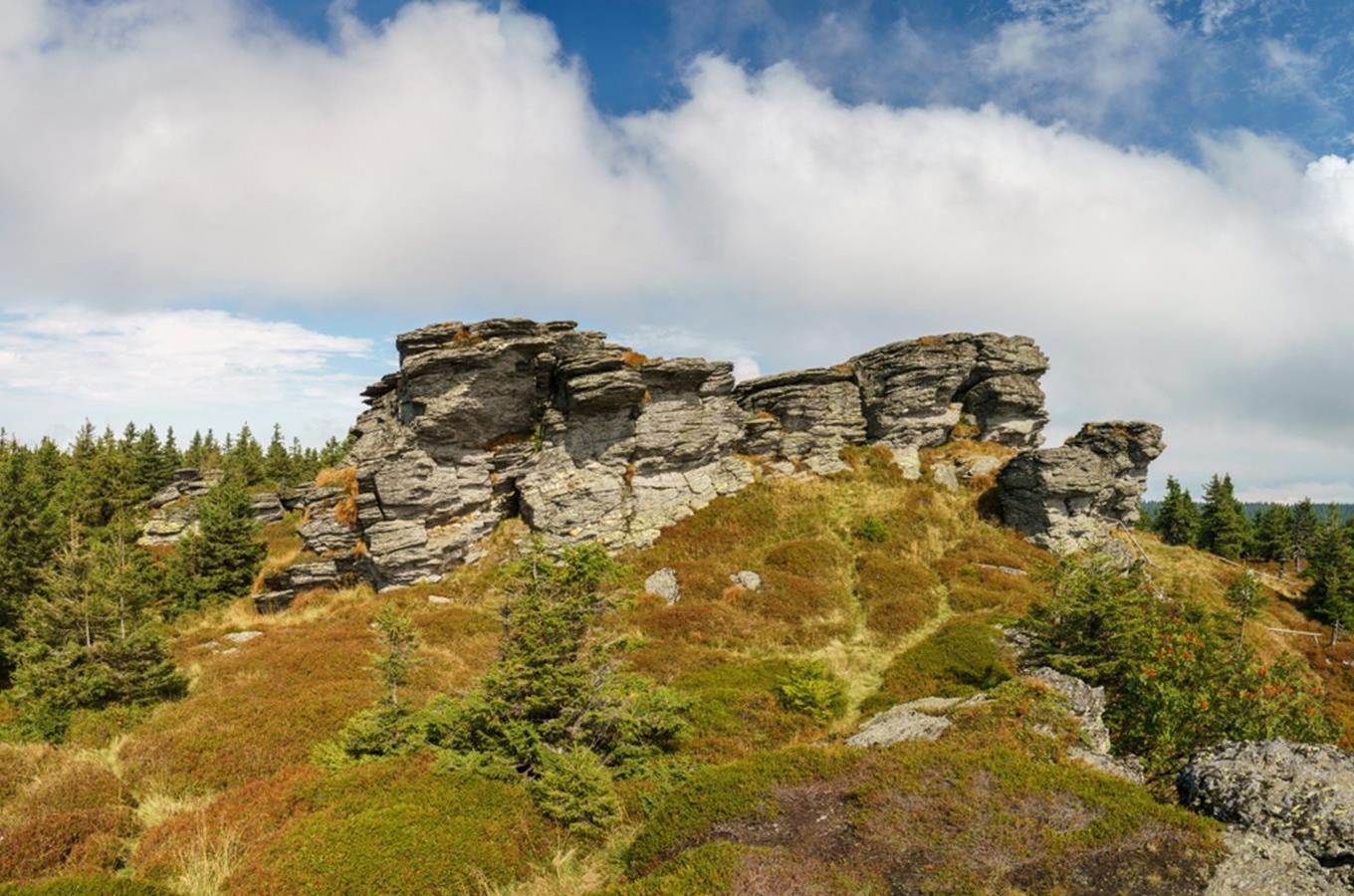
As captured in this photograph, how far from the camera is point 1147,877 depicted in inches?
288

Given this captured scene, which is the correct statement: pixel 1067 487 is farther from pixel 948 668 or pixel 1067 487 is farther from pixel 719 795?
pixel 719 795

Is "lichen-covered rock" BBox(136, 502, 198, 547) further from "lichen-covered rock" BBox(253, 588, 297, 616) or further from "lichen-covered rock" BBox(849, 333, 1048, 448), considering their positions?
"lichen-covered rock" BBox(849, 333, 1048, 448)

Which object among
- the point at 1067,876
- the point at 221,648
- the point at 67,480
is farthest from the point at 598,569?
the point at 67,480

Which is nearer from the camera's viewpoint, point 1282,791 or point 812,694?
point 1282,791

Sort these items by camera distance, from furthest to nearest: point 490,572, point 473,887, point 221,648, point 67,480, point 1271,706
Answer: point 67,480
point 490,572
point 221,648
point 1271,706
point 473,887

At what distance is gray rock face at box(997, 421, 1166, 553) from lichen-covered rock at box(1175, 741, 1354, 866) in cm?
2908

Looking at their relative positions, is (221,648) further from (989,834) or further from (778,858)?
(989,834)

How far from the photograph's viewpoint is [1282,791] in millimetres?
8312

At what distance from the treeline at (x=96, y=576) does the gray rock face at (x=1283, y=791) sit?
942 inches

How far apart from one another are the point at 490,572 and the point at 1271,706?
95.6 feet

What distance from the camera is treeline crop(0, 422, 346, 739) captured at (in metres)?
17.1

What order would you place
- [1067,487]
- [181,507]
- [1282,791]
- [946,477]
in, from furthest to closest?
[181,507] < [946,477] < [1067,487] < [1282,791]

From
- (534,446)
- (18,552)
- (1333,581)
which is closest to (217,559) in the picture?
(18,552)

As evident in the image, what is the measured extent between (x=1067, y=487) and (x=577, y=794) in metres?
35.3
